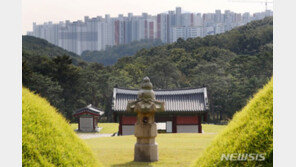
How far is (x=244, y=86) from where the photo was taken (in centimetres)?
1659

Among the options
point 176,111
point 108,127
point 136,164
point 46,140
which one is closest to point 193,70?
point 176,111

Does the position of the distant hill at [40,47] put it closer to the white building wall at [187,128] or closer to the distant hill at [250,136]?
the white building wall at [187,128]

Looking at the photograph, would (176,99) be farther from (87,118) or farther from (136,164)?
(136,164)

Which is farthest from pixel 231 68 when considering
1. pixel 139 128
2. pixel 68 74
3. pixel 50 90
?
pixel 139 128

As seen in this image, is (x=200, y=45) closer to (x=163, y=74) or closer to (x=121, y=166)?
(x=163, y=74)

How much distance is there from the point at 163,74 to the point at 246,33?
15.3ft

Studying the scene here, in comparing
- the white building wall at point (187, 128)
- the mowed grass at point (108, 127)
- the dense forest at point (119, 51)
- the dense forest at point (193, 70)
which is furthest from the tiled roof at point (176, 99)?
the mowed grass at point (108, 127)

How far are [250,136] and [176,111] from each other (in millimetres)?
10335

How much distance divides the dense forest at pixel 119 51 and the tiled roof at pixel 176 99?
1768mm

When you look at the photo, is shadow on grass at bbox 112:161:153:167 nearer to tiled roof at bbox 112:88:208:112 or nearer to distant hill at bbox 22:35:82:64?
tiled roof at bbox 112:88:208:112

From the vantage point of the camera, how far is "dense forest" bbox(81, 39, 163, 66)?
46.4ft

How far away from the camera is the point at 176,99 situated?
1466cm

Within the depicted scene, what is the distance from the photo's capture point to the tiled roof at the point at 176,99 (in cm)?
1409

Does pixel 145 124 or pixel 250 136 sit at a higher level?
pixel 250 136
